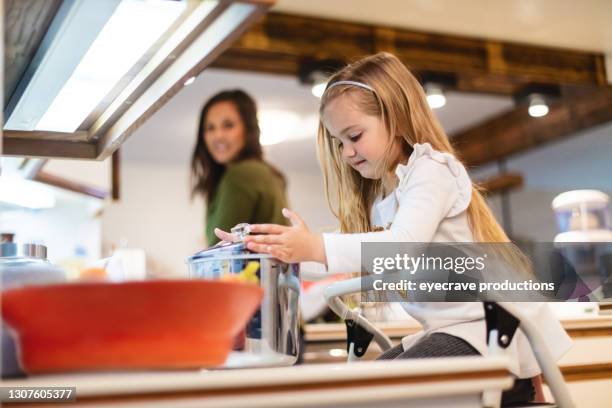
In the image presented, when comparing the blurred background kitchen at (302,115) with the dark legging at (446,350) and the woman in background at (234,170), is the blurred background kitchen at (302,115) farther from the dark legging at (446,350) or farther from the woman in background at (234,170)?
the dark legging at (446,350)

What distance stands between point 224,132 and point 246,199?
288 mm

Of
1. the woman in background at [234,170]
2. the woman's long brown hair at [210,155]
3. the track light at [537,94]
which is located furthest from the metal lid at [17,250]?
the track light at [537,94]

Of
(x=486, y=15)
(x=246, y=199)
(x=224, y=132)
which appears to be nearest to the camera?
(x=246, y=199)

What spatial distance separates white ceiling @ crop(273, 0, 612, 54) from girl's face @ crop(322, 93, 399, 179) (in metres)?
1.99

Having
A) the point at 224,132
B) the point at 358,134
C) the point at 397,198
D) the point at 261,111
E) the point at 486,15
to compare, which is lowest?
the point at 397,198

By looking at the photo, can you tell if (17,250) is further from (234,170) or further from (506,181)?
(506,181)

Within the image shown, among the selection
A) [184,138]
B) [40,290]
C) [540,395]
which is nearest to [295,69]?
[184,138]

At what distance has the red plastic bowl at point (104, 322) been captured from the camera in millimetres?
561

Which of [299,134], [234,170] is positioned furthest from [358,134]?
[299,134]

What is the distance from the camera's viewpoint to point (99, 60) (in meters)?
0.88

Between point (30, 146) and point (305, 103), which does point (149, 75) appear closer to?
point (30, 146)

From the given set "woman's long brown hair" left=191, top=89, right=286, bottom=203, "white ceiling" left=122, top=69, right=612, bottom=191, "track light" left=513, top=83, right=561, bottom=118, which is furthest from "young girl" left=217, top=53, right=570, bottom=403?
"track light" left=513, top=83, right=561, bottom=118

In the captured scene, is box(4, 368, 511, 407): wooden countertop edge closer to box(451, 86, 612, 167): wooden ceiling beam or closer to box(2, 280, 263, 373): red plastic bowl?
box(2, 280, 263, 373): red plastic bowl

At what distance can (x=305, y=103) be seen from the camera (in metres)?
4.21
